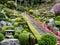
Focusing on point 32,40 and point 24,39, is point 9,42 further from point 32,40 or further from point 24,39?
point 32,40

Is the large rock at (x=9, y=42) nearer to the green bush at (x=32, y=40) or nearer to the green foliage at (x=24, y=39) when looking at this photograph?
the green foliage at (x=24, y=39)

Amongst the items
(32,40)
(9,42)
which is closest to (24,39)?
(32,40)

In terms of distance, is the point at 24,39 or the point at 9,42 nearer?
the point at 9,42

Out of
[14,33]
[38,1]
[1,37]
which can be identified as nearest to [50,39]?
[1,37]

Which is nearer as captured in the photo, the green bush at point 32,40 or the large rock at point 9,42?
the large rock at point 9,42

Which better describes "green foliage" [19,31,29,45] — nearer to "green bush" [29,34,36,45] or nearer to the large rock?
"green bush" [29,34,36,45]

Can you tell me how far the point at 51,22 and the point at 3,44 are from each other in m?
16.4

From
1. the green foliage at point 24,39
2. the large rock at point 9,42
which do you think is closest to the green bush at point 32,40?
the green foliage at point 24,39

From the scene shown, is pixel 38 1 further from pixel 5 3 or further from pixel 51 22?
pixel 51 22

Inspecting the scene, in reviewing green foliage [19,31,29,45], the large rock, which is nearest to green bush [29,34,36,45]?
green foliage [19,31,29,45]

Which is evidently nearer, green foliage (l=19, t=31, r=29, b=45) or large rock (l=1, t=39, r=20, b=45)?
large rock (l=1, t=39, r=20, b=45)

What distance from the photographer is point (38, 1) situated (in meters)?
60.4

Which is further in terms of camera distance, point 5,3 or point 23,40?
point 5,3

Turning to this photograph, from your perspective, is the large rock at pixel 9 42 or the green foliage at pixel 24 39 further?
the green foliage at pixel 24 39
